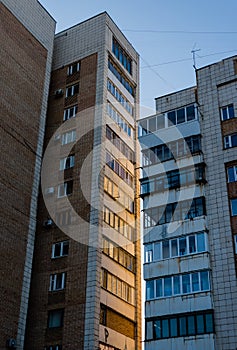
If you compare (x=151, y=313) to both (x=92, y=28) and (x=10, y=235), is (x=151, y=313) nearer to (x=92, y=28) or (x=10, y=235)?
(x=10, y=235)

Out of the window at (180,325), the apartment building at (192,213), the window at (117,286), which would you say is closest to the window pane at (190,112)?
the apartment building at (192,213)

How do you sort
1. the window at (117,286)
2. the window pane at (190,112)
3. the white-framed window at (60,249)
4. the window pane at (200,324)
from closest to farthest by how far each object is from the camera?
the window pane at (200,324) < the window pane at (190,112) < the window at (117,286) < the white-framed window at (60,249)

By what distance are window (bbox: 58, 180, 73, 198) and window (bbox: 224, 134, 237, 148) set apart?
11.5 meters

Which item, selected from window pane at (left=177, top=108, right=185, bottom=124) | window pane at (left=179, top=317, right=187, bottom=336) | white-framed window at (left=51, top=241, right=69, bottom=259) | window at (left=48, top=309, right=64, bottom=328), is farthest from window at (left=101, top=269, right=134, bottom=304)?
window pane at (left=177, top=108, right=185, bottom=124)

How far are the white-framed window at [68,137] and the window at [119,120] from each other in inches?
122

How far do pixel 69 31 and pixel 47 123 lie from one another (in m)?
9.09

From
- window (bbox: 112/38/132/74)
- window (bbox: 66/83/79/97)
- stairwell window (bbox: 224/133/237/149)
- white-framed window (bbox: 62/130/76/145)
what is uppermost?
window (bbox: 112/38/132/74)

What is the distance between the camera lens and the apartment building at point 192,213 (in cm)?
2541

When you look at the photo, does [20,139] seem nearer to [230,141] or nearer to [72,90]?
[72,90]

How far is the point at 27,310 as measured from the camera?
31938 millimetres

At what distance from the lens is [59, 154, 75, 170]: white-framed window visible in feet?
120

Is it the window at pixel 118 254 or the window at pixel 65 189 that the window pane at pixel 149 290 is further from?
the window at pixel 65 189

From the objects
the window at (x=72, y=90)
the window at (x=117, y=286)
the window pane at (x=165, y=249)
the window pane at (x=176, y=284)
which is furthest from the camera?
the window at (x=72, y=90)

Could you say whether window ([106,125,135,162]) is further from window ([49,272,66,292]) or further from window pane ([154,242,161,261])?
window pane ([154,242,161,261])
